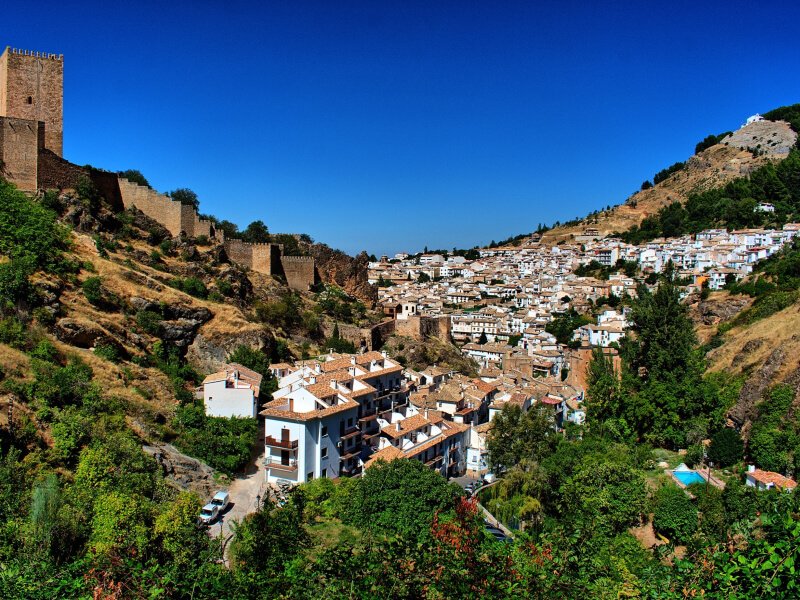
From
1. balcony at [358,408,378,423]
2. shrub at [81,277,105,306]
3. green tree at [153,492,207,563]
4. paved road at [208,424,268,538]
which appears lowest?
paved road at [208,424,268,538]

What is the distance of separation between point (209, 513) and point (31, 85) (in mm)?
17093

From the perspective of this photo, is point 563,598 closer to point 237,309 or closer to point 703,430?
point 703,430

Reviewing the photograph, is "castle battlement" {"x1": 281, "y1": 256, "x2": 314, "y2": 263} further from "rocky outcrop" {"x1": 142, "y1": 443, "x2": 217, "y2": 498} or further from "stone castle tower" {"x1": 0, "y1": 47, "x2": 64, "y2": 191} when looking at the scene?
"rocky outcrop" {"x1": 142, "y1": 443, "x2": 217, "y2": 498}

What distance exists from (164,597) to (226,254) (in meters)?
24.0

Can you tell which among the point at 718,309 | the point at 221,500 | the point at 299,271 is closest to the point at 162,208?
the point at 299,271

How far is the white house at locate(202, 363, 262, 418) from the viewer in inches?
708

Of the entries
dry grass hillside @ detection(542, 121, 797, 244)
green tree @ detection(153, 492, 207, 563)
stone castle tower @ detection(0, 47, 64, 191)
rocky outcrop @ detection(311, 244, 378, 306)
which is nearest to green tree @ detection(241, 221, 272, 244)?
rocky outcrop @ detection(311, 244, 378, 306)

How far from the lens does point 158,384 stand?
58.3 feet

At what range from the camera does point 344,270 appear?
35.8m

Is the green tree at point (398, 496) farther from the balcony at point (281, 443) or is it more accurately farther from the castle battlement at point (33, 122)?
the castle battlement at point (33, 122)

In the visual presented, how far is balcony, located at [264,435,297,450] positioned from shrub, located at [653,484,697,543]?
907 centimetres

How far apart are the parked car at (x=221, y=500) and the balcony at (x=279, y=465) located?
81.1 inches

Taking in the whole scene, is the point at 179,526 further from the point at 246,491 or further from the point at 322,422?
the point at 322,422

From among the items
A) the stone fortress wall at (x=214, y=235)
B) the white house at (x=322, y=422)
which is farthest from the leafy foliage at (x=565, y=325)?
the white house at (x=322, y=422)
